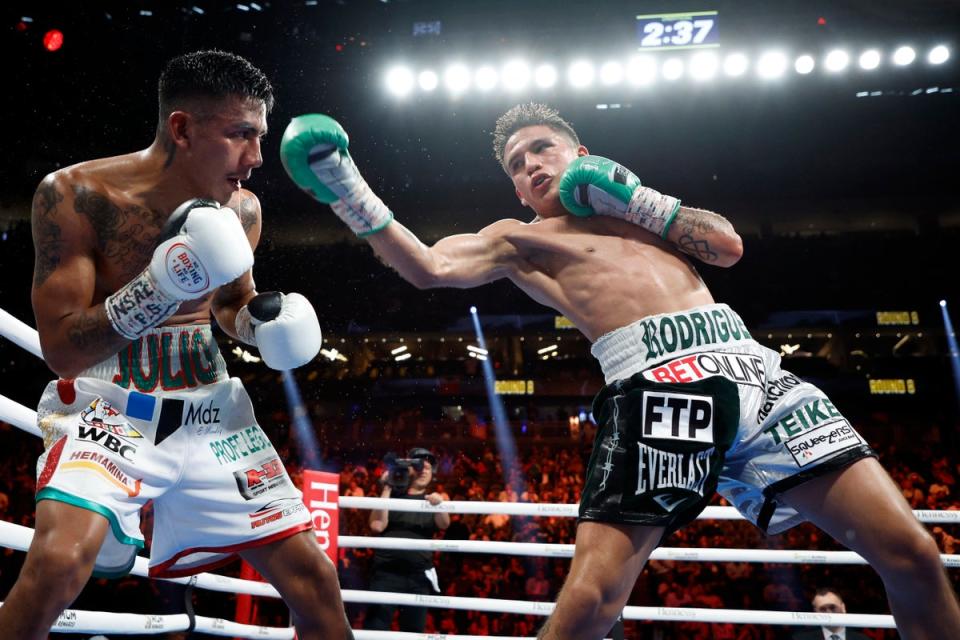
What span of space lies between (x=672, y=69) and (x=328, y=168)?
656cm

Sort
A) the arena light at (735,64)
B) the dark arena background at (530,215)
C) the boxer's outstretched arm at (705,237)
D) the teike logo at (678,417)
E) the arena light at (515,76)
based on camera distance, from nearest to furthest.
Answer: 1. the teike logo at (678,417)
2. the boxer's outstretched arm at (705,237)
3. the dark arena background at (530,215)
4. the arena light at (735,64)
5. the arena light at (515,76)

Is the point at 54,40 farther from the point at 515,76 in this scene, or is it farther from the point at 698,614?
the point at 698,614

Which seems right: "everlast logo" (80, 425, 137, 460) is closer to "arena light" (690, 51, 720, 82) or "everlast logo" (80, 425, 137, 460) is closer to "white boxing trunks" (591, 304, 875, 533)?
"white boxing trunks" (591, 304, 875, 533)

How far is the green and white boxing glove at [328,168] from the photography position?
1.63 meters

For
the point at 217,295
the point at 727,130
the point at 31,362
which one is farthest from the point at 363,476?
the point at 217,295

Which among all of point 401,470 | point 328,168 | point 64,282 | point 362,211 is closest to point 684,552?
point 401,470

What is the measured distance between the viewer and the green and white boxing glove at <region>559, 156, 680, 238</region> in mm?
1994

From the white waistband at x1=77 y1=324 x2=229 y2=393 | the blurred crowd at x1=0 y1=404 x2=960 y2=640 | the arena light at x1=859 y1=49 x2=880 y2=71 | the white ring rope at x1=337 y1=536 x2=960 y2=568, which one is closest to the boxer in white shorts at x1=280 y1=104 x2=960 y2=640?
the white waistband at x1=77 y1=324 x2=229 y2=393

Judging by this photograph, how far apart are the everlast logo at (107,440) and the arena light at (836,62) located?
7367mm

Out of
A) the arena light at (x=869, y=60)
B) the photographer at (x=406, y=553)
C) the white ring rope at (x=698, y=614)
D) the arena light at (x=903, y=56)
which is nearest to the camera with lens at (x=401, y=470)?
the photographer at (x=406, y=553)

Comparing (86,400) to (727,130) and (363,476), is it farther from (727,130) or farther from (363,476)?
(727,130)

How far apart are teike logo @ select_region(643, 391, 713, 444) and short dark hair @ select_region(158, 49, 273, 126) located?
122 cm

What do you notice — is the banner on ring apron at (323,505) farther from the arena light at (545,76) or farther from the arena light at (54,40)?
the arena light at (545,76)

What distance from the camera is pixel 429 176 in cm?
1016
